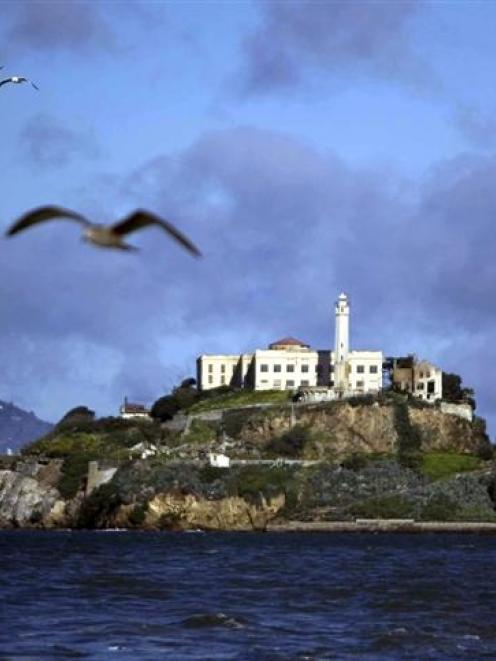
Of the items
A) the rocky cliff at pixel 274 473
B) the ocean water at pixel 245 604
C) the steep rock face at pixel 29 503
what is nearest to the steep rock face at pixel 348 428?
the rocky cliff at pixel 274 473

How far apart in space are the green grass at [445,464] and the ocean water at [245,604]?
6095cm

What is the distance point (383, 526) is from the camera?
172 meters

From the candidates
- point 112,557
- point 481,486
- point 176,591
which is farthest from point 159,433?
point 176,591

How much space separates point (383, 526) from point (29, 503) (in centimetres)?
3813

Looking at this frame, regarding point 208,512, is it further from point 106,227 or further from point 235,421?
point 106,227

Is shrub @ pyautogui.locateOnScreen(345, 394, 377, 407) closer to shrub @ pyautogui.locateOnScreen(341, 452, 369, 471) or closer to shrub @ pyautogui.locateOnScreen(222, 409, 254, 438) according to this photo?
shrub @ pyautogui.locateOnScreen(341, 452, 369, 471)

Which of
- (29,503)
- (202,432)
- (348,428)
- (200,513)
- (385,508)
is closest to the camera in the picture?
(200,513)

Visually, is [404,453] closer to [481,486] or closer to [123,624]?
[481,486]

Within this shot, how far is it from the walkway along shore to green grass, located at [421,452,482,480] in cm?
557

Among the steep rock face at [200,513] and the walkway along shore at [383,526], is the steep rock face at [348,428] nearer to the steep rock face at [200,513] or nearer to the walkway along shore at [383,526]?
the steep rock face at [200,513]

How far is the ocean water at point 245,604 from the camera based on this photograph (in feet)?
155

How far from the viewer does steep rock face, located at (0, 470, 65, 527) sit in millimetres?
183625

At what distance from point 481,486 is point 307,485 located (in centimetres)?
1704

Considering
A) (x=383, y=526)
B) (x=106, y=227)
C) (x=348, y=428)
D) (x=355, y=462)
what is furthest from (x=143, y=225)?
(x=348, y=428)
